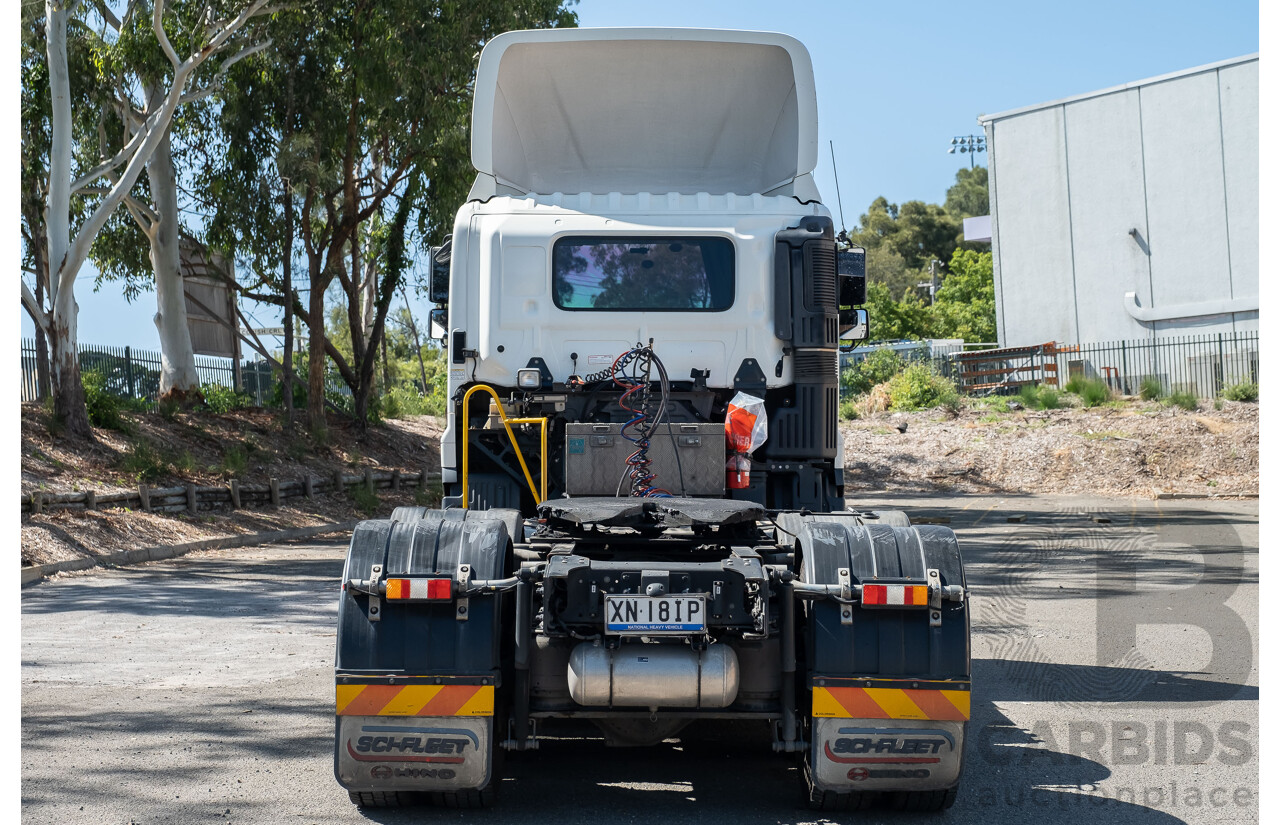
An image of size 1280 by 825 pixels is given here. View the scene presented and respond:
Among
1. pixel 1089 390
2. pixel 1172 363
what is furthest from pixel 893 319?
pixel 1089 390

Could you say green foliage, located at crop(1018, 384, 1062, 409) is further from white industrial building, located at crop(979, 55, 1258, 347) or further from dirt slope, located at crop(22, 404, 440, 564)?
dirt slope, located at crop(22, 404, 440, 564)

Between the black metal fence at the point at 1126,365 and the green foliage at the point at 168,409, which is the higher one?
the black metal fence at the point at 1126,365

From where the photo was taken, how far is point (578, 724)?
6699 millimetres

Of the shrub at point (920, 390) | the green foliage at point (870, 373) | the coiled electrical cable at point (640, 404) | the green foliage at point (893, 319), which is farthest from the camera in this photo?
the green foliage at point (893, 319)

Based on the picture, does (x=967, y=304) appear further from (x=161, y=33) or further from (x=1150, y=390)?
(x=161, y=33)

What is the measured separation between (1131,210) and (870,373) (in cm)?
1070

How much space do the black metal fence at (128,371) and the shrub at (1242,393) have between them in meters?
24.9

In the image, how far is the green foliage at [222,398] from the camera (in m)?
25.8

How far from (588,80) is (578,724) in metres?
4.56

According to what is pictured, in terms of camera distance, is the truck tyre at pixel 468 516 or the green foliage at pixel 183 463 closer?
the truck tyre at pixel 468 516

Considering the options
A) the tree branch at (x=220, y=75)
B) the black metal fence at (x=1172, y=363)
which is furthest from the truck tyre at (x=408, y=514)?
the black metal fence at (x=1172, y=363)

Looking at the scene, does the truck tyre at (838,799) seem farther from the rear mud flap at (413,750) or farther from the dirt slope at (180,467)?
the dirt slope at (180,467)

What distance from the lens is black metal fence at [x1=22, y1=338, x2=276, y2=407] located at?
2436 centimetres

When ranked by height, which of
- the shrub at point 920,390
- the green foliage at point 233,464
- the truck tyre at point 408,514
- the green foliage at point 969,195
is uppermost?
the green foliage at point 969,195
